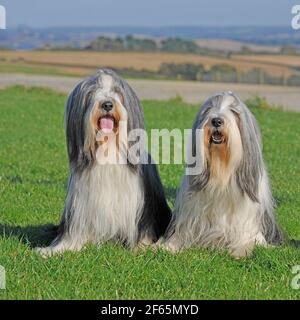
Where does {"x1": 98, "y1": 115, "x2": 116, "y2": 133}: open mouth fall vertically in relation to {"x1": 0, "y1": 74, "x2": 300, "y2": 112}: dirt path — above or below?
above

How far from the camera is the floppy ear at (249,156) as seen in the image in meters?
6.16

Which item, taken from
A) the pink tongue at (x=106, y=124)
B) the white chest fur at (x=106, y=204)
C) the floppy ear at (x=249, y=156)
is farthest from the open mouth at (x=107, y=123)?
the floppy ear at (x=249, y=156)

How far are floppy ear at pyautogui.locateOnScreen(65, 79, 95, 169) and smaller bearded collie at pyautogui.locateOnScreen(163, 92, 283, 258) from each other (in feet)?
2.74

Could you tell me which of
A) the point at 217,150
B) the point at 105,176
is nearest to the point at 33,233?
the point at 105,176

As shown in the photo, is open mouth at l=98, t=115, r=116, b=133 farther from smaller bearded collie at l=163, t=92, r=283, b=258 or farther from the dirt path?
the dirt path

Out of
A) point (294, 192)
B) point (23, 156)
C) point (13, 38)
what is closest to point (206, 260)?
point (294, 192)

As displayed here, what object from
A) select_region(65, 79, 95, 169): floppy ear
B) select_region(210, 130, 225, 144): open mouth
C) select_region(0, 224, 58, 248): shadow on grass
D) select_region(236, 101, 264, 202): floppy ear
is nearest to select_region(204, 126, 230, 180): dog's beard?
select_region(210, 130, 225, 144): open mouth

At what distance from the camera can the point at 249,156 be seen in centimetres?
620

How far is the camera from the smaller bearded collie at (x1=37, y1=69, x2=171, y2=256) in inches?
241

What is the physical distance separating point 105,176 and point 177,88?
26018 mm

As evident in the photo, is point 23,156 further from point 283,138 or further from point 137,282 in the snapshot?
point 137,282

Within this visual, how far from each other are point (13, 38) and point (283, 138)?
21778 mm

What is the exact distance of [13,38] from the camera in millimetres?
34938

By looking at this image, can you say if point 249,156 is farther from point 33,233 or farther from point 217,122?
point 33,233
